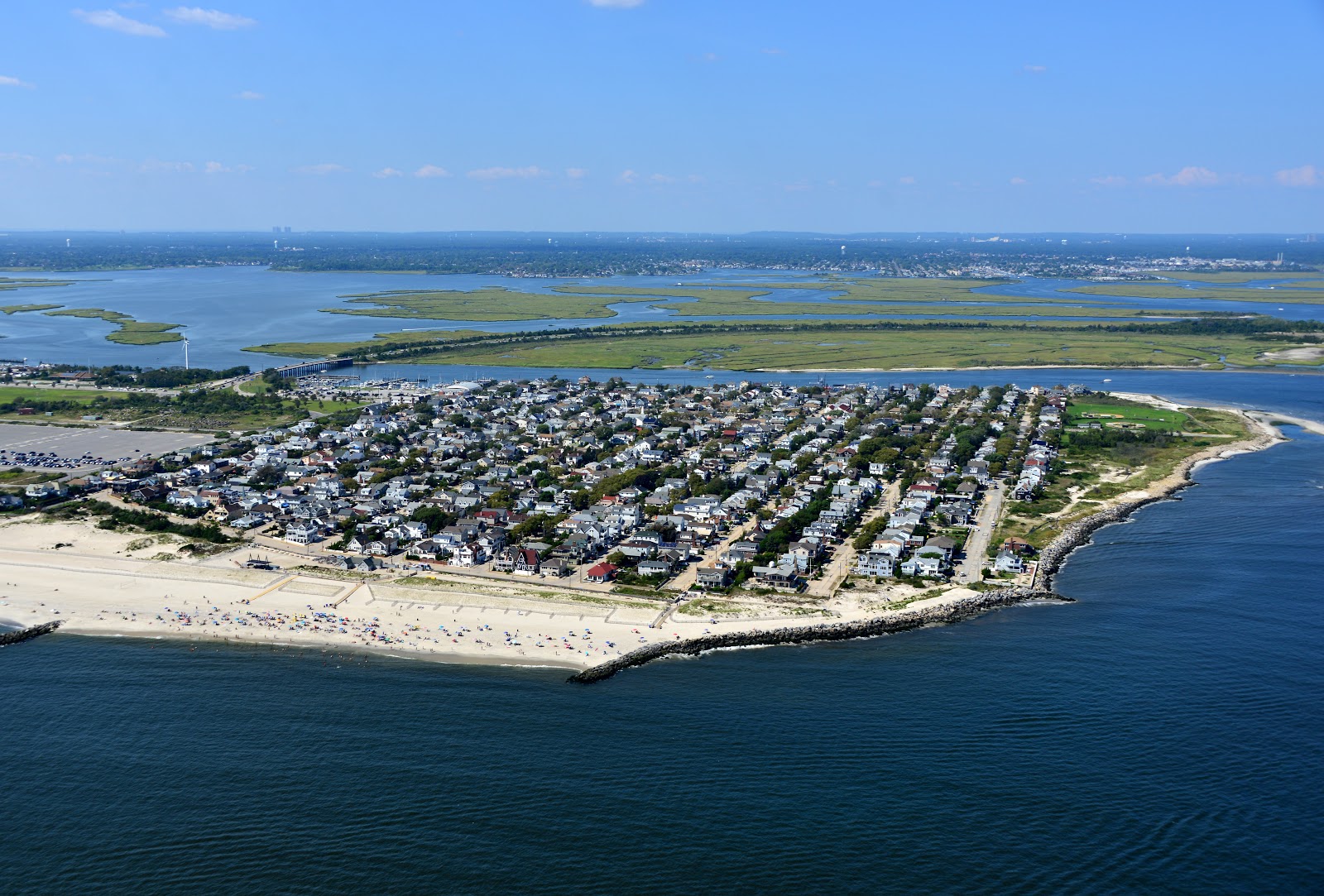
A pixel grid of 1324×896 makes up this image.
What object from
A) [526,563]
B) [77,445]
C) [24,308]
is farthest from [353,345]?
[526,563]

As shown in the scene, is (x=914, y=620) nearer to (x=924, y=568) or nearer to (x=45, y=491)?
(x=924, y=568)

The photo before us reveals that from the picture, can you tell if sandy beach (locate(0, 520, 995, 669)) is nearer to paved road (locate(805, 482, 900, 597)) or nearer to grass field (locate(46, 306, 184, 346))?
paved road (locate(805, 482, 900, 597))

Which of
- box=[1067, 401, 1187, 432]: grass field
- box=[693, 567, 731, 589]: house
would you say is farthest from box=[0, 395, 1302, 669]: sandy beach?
box=[1067, 401, 1187, 432]: grass field

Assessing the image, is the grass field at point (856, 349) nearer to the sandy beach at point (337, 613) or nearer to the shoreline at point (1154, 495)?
the shoreline at point (1154, 495)

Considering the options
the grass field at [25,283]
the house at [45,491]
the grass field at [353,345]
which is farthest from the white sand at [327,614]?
the grass field at [25,283]

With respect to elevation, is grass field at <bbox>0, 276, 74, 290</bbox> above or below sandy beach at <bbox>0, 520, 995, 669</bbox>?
above

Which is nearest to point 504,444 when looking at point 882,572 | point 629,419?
point 629,419

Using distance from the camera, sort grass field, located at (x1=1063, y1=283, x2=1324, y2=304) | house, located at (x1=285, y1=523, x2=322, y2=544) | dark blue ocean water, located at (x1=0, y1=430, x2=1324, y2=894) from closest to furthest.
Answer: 1. dark blue ocean water, located at (x1=0, y1=430, x2=1324, y2=894)
2. house, located at (x1=285, y1=523, x2=322, y2=544)
3. grass field, located at (x1=1063, y1=283, x2=1324, y2=304)

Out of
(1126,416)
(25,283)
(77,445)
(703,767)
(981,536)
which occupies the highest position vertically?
(25,283)
